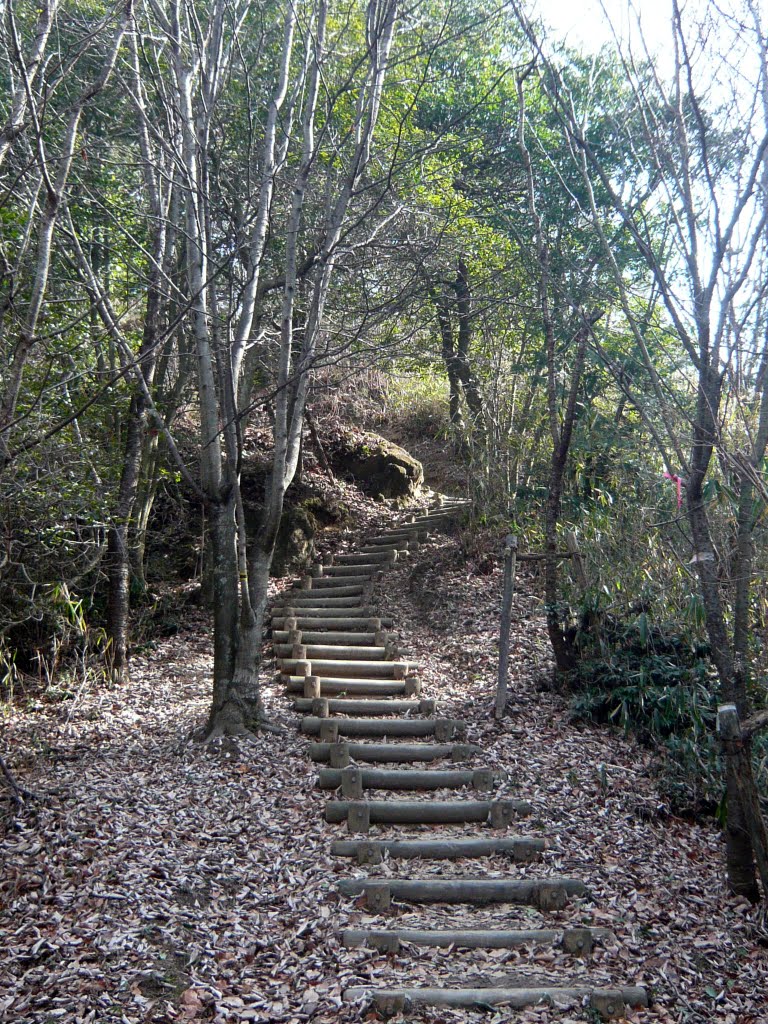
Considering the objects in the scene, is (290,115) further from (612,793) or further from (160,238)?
(612,793)

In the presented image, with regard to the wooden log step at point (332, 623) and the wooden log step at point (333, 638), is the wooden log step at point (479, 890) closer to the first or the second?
the wooden log step at point (333, 638)

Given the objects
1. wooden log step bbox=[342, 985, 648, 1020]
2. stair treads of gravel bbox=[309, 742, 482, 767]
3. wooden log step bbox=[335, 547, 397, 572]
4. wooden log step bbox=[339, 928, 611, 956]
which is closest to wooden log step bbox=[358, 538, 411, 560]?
wooden log step bbox=[335, 547, 397, 572]

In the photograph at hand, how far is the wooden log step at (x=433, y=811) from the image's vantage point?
549cm

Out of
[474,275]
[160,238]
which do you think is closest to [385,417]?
[474,275]

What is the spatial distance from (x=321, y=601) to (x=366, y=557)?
1579 millimetres

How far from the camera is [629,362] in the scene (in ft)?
30.2

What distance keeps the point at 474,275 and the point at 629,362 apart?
8.61 ft

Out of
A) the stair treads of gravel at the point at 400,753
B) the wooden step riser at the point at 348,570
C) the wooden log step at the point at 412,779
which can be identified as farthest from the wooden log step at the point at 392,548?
the wooden log step at the point at 412,779

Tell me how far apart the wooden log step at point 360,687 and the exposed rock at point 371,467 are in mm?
6390

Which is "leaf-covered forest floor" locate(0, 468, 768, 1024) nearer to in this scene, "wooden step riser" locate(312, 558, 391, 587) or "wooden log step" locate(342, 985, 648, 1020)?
"wooden log step" locate(342, 985, 648, 1020)

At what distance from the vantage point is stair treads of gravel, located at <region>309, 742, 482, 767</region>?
6.45 meters

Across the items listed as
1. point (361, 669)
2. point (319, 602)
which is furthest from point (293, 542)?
point (361, 669)

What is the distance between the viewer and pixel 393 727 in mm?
7004

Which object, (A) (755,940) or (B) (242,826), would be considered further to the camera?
(B) (242,826)
